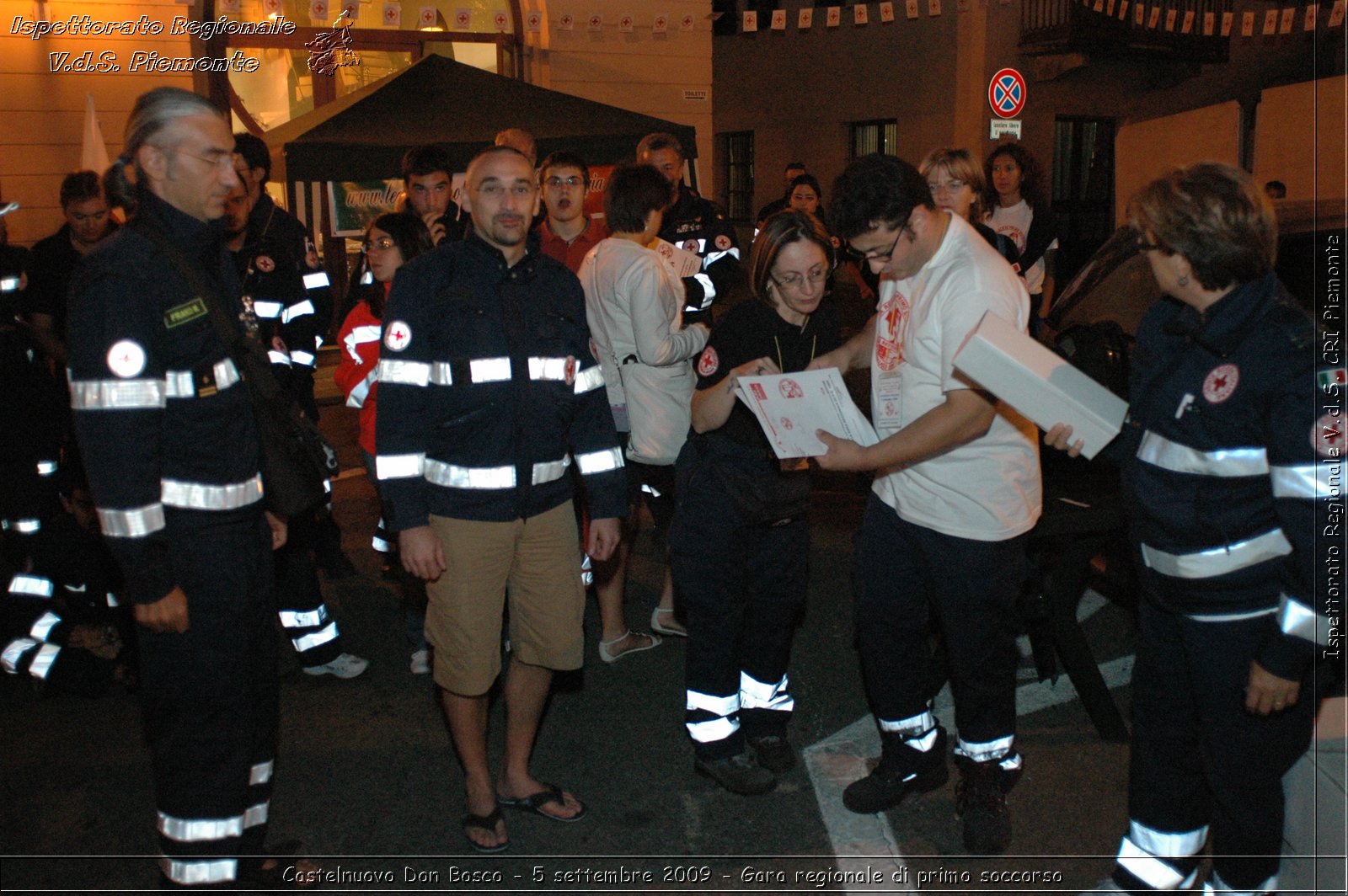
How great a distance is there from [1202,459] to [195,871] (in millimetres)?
2776

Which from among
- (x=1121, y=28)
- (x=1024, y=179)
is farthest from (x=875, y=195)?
(x=1121, y=28)

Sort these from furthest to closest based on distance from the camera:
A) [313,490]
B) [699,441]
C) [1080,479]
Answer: [1080,479]
[699,441]
[313,490]

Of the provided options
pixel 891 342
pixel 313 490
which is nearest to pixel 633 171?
pixel 891 342

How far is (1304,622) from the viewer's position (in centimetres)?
250

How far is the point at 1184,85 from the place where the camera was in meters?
22.3

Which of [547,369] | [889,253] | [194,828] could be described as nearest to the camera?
[194,828]

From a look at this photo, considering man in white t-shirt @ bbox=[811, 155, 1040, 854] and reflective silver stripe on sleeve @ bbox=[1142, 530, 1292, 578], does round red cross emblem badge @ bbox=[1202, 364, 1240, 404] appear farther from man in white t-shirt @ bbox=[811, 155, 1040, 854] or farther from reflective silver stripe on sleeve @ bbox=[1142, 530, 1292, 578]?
man in white t-shirt @ bbox=[811, 155, 1040, 854]

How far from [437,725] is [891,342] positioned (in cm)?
237

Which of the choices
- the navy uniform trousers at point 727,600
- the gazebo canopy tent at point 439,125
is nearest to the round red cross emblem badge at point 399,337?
the navy uniform trousers at point 727,600

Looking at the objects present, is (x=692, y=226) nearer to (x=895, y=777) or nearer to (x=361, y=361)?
(x=361, y=361)

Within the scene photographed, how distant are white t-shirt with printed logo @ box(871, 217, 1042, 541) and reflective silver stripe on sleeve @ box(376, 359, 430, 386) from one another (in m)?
1.39

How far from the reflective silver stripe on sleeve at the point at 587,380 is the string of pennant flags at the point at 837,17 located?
7218 mm

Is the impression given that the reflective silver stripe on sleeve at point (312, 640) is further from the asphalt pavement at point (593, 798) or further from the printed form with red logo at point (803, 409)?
the printed form with red logo at point (803, 409)

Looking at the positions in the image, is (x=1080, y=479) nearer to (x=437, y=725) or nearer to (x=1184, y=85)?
(x=437, y=725)
